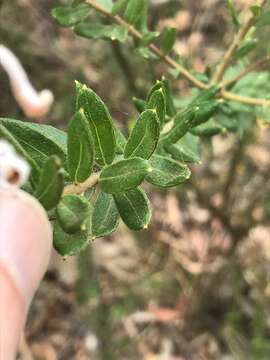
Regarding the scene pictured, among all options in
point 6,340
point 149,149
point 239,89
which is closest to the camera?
point 6,340

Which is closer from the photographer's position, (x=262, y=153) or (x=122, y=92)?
(x=122, y=92)

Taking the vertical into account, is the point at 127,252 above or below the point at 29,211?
below

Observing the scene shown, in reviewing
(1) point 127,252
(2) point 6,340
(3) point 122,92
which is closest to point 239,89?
(2) point 6,340

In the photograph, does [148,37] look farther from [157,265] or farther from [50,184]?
[157,265]

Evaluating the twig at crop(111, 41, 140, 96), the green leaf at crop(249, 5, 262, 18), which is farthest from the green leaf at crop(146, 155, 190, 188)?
the twig at crop(111, 41, 140, 96)

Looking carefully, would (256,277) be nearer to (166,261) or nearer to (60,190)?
(166,261)

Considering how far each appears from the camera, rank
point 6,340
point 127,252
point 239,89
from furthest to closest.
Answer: point 127,252 → point 239,89 → point 6,340

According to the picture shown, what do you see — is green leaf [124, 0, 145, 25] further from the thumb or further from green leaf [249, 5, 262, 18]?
the thumb
